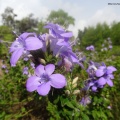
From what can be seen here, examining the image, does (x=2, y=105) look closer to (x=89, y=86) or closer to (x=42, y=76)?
(x=89, y=86)

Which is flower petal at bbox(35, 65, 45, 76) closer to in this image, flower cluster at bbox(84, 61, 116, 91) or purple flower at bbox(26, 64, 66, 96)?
purple flower at bbox(26, 64, 66, 96)

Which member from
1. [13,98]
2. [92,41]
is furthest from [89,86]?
[92,41]

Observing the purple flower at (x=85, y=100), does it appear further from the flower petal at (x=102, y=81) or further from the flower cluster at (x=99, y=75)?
the flower petal at (x=102, y=81)

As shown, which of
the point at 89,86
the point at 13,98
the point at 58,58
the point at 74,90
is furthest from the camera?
the point at 13,98

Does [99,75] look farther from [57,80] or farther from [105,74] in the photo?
[57,80]

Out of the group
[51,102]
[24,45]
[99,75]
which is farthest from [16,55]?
[99,75]

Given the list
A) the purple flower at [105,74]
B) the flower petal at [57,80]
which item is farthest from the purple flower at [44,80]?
the purple flower at [105,74]
